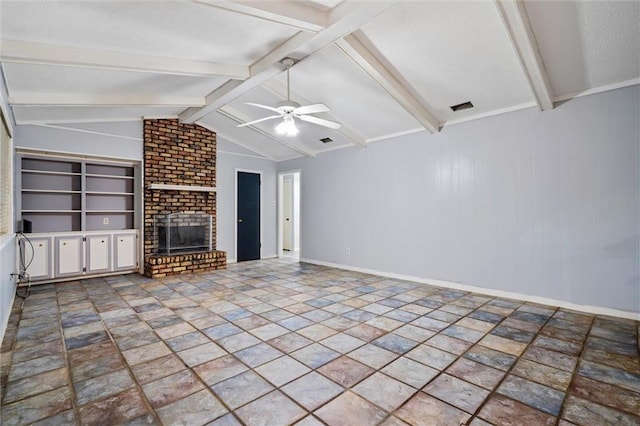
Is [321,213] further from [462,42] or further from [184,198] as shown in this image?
[462,42]

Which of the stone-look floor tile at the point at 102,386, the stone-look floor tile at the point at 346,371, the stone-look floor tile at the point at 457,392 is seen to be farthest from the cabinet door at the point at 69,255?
the stone-look floor tile at the point at 457,392

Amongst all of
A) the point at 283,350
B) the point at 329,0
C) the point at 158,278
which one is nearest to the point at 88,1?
the point at 329,0

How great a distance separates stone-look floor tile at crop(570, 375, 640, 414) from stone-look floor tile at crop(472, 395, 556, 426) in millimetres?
433

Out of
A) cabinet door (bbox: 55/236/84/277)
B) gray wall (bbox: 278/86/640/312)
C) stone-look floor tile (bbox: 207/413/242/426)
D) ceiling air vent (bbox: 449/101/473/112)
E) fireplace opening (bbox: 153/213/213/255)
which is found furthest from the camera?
fireplace opening (bbox: 153/213/213/255)

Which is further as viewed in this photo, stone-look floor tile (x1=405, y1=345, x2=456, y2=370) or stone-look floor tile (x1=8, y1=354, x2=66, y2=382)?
stone-look floor tile (x1=405, y1=345, x2=456, y2=370)

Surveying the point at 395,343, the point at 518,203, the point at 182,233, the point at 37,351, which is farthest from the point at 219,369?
the point at 182,233

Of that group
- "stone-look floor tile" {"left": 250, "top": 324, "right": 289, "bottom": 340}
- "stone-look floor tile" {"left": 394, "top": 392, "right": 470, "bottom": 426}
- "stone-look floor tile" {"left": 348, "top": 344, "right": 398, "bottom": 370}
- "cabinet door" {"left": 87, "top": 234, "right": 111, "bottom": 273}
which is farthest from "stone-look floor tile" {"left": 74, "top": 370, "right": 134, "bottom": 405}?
"cabinet door" {"left": 87, "top": 234, "right": 111, "bottom": 273}

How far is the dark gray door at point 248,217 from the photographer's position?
7207 millimetres

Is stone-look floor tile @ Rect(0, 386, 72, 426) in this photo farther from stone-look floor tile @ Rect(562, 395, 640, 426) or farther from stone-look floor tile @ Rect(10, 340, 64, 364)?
stone-look floor tile @ Rect(562, 395, 640, 426)

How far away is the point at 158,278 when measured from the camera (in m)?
5.33

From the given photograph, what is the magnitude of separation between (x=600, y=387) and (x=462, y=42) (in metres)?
3.12

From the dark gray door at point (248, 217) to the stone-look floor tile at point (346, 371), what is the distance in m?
5.17

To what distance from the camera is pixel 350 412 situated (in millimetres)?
1809

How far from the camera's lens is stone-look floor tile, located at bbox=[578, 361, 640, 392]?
6.96ft
